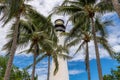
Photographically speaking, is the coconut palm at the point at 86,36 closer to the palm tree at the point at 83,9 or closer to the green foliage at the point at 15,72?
the palm tree at the point at 83,9

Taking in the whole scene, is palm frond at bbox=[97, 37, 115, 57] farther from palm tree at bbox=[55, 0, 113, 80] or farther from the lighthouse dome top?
the lighthouse dome top


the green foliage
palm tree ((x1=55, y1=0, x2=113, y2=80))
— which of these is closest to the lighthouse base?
the green foliage

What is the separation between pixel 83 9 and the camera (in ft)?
76.7

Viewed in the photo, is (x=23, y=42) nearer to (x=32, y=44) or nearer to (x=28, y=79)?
(x=32, y=44)

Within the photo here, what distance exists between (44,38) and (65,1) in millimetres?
5606

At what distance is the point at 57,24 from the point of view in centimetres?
4688

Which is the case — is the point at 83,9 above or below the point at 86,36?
above

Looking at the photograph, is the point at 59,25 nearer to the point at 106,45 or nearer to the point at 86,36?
the point at 86,36

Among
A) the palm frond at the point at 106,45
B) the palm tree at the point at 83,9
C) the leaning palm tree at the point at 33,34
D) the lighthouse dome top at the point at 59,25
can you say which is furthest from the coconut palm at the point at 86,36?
the lighthouse dome top at the point at 59,25

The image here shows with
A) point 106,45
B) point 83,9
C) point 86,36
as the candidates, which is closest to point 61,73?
point 86,36

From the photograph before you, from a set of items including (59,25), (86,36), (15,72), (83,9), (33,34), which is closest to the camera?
(83,9)

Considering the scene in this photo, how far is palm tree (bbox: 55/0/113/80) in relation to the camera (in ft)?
74.5

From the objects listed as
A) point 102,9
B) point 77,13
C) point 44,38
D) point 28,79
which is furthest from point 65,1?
point 28,79

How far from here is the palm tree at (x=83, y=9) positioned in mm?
22719
